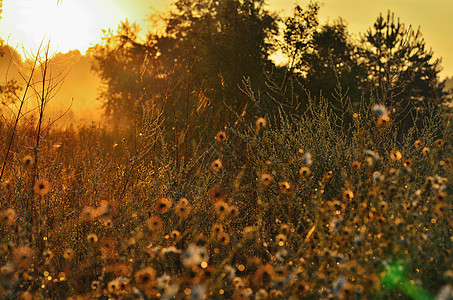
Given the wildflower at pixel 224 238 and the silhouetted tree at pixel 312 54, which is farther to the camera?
the silhouetted tree at pixel 312 54

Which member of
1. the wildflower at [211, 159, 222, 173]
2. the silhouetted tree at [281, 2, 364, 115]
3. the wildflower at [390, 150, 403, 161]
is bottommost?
the wildflower at [211, 159, 222, 173]

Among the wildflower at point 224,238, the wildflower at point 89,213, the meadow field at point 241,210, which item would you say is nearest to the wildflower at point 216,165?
the meadow field at point 241,210

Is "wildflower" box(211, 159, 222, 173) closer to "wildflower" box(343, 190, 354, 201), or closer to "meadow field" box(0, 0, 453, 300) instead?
"meadow field" box(0, 0, 453, 300)

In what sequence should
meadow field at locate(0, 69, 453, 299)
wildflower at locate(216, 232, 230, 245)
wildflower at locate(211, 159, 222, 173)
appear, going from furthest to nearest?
wildflower at locate(211, 159, 222, 173)
wildflower at locate(216, 232, 230, 245)
meadow field at locate(0, 69, 453, 299)

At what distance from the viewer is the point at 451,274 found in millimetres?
2000

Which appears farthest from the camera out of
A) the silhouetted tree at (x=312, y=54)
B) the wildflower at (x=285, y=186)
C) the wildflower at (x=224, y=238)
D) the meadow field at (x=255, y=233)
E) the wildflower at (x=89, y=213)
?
the silhouetted tree at (x=312, y=54)

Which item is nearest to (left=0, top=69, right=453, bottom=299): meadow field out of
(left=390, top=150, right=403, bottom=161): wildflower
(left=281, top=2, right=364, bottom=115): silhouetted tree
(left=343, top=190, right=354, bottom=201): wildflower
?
(left=343, top=190, right=354, bottom=201): wildflower

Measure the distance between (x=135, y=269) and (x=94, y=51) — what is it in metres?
24.5

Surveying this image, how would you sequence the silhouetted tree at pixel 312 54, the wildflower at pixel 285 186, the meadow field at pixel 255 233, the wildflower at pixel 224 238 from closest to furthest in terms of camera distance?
1. the meadow field at pixel 255 233
2. the wildflower at pixel 224 238
3. the wildflower at pixel 285 186
4. the silhouetted tree at pixel 312 54

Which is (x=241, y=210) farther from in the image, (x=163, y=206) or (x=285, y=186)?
(x=285, y=186)

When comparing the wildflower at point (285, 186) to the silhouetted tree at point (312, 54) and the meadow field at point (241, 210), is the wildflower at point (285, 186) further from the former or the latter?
the silhouetted tree at point (312, 54)

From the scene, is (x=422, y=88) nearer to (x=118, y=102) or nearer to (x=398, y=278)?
(x=118, y=102)

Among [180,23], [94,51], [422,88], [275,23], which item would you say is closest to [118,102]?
[94,51]

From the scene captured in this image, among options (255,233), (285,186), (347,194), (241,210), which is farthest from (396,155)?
(241,210)
